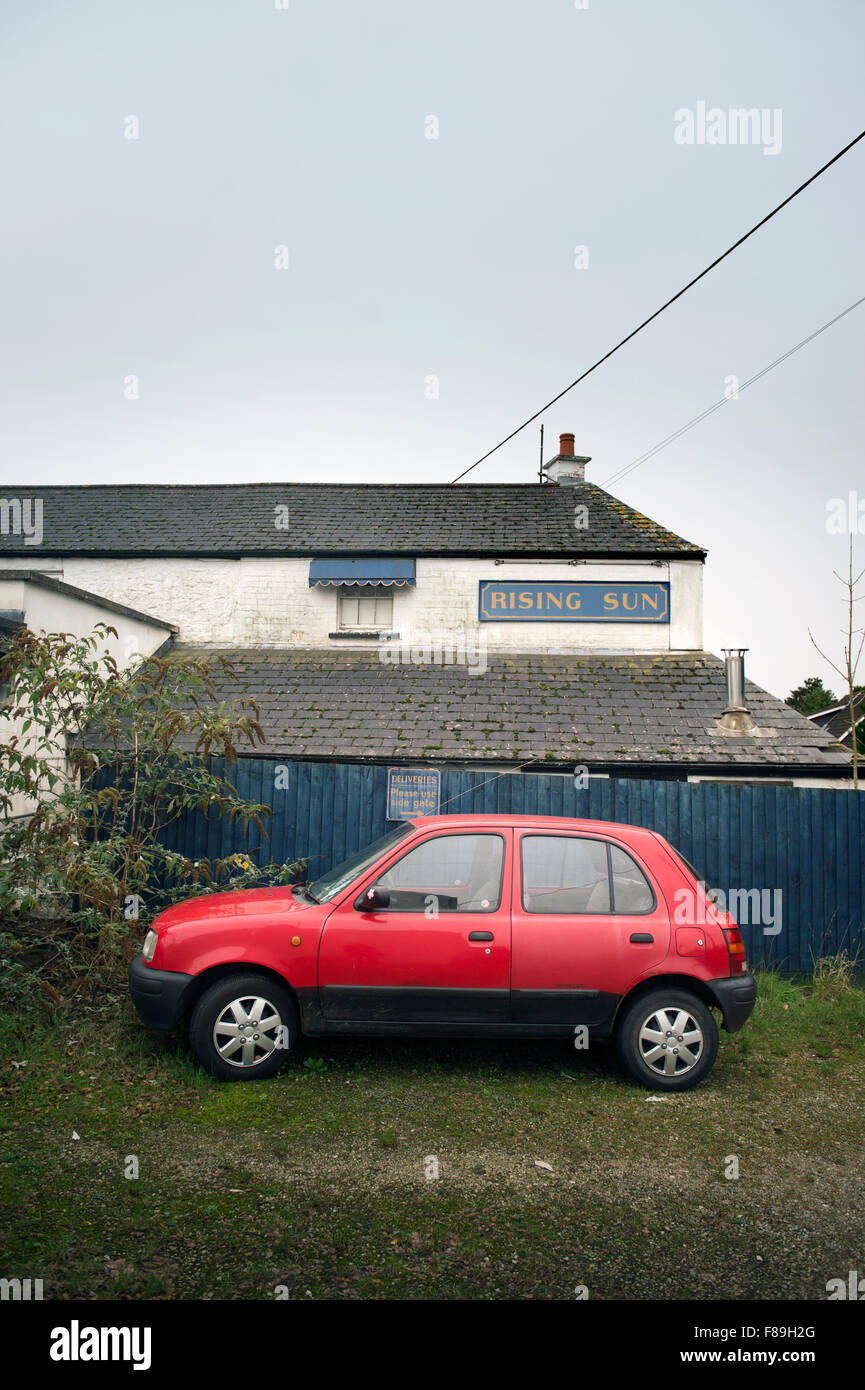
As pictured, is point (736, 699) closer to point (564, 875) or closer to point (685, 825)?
point (685, 825)

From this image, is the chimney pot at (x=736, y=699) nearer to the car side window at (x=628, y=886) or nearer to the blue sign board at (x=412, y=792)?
the blue sign board at (x=412, y=792)

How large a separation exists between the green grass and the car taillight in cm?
79

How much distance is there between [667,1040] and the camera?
529cm

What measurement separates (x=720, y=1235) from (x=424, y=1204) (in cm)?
129

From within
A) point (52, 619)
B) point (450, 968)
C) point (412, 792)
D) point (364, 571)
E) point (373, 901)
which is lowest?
point (450, 968)

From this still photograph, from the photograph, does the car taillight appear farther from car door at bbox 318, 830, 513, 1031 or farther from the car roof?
car door at bbox 318, 830, 513, 1031

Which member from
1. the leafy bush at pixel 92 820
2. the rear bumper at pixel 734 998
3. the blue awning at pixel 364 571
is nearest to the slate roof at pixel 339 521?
the blue awning at pixel 364 571

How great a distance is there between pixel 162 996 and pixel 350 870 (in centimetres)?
136

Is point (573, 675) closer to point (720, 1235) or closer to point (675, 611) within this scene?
point (675, 611)

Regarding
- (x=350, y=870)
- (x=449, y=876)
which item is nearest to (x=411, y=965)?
(x=449, y=876)

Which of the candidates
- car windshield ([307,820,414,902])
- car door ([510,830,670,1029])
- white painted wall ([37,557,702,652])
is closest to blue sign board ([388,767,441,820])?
car windshield ([307,820,414,902])

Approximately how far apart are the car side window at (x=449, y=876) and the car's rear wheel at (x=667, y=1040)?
1.11m

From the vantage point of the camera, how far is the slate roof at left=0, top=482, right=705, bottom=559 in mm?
14562

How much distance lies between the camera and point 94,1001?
249 inches
